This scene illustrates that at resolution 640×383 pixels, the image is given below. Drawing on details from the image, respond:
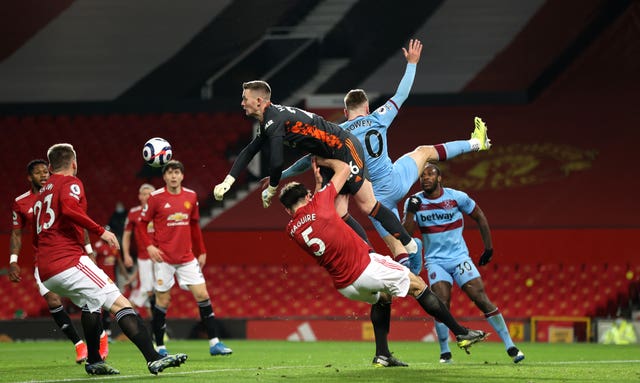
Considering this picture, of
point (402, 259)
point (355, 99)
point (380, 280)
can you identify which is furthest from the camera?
point (355, 99)

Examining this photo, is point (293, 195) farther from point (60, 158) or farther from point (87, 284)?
point (60, 158)

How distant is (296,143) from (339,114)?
1213cm

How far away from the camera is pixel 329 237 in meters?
7.92

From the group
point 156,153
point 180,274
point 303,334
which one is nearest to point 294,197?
point 156,153

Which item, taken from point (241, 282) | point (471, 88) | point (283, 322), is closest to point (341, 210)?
point (283, 322)

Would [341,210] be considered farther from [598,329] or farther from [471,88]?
[471,88]

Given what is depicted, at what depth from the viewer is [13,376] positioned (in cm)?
886

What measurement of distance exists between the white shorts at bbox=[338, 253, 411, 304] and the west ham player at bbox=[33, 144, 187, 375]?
1699 mm

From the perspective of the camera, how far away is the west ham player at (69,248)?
809 centimetres

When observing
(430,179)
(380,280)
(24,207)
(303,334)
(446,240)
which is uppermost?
(430,179)

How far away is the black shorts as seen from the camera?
8731mm

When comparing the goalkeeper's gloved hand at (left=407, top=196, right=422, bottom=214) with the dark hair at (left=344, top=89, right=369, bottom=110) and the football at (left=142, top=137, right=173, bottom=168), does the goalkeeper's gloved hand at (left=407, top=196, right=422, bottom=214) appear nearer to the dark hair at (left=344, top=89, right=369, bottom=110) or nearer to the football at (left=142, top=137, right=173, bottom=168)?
the dark hair at (left=344, top=89, right=369, bottom=110)

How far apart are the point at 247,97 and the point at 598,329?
9389 millimetres

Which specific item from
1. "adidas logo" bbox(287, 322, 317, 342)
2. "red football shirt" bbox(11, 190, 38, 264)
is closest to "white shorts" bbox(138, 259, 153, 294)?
"adidas logo" bbox(287, 322, 317, 342)
